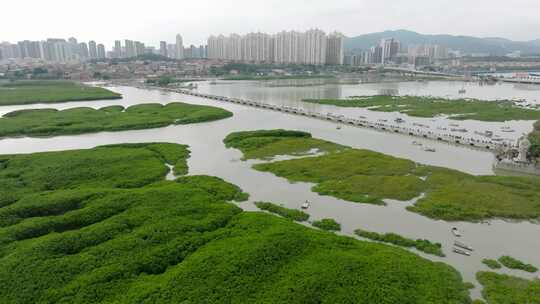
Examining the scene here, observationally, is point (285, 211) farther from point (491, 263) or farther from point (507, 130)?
point (507, 130)

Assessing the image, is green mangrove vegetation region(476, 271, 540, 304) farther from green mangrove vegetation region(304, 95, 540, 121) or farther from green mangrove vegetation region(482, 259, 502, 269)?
green mangrove vegetation region(304, 95, 540, 121)

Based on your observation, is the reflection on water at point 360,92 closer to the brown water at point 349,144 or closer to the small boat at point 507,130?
the brown water at point 349,144

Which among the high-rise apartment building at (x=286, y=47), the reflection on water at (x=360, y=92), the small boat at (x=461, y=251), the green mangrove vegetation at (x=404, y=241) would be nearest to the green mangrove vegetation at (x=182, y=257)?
the green mangrove vegetation at (x=404, y=241)

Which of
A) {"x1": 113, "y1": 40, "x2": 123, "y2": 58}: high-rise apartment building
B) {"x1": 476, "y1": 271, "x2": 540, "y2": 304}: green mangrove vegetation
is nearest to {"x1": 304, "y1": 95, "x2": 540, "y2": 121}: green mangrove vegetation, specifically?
{"x1": 476, "y1": 271, "x2": 540, "y2": 304}: green mangrove vegetation

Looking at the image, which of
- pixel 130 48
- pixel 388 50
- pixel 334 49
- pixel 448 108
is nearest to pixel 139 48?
pixel 130 48

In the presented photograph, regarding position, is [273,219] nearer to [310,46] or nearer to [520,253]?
[520,253]
